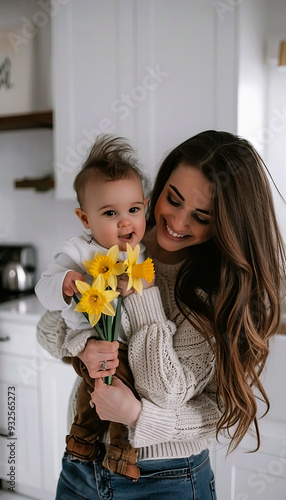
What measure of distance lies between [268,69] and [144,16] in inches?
19.3

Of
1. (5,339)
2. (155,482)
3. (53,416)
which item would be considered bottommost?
(53,416)

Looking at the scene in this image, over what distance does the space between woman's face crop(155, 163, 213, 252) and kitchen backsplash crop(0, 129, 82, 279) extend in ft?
4.77

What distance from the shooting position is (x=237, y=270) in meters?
0.87

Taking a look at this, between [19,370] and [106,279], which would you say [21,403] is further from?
[106,279]

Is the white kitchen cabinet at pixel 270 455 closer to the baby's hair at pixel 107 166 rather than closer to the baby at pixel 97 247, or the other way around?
the baby at pixel 97 247

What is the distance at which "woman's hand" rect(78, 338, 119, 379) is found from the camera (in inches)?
32.5

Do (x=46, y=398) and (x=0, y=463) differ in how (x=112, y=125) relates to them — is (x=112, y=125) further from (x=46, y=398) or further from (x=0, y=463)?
(x=0, y=463)

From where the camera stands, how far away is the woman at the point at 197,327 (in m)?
0.85

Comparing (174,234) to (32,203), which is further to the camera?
(32,203)

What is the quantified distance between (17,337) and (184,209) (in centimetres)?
131

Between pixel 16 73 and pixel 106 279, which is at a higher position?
pixel 16 73
